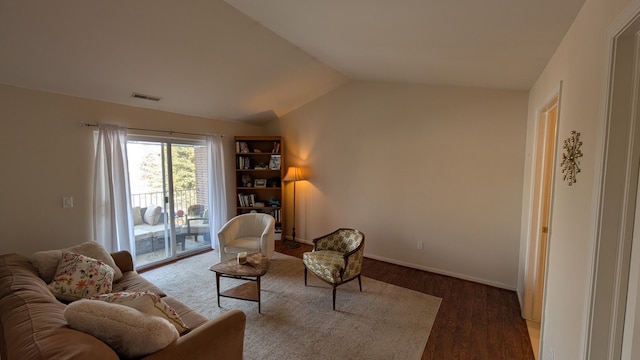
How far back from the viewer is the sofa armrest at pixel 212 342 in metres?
1.38

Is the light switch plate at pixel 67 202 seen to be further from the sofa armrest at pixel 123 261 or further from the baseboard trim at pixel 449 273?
the baseboard trim at pixel 449 273

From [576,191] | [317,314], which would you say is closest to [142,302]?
[317,314]

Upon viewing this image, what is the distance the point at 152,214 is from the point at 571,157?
15.5 feet

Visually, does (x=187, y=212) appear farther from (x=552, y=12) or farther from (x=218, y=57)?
(x=552, y=12)

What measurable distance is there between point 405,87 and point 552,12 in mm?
2394

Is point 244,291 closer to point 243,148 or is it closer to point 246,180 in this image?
point 246,180

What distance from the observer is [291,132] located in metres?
5.15

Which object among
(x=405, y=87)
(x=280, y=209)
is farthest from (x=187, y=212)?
(x=405, y=87)

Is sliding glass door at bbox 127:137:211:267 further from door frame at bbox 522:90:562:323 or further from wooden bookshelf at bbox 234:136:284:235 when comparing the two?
door frame at bbox 522:90:562:323

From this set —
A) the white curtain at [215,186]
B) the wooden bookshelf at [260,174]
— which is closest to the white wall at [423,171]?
the wooden bookshelf at [260,174]

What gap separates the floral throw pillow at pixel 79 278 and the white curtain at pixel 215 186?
235 centimetres

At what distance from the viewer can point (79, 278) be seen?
6.98 ft

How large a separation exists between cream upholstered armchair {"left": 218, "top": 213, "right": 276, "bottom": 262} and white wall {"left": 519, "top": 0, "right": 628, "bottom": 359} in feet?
10.00

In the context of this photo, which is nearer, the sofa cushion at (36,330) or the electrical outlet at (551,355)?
the sofa cushion at (36,330)
